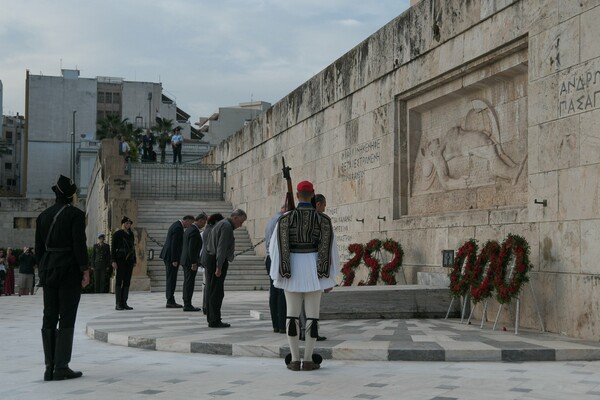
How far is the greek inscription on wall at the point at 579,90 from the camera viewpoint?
367 inches

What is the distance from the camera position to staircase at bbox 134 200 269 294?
20734mm

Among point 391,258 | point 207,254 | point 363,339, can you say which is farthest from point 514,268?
point 391,258

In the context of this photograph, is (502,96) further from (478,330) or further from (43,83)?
(43,83)

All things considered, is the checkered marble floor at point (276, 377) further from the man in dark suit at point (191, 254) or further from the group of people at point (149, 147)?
the group of people at point (149, 147)

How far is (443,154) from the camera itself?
13.7 metres

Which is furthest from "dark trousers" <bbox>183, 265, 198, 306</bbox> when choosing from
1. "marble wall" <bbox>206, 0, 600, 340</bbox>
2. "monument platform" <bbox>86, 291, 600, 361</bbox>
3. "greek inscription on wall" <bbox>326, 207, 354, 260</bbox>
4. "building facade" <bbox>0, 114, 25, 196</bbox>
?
"building facade" <bbox>0, 114, 25, 196</bbox>

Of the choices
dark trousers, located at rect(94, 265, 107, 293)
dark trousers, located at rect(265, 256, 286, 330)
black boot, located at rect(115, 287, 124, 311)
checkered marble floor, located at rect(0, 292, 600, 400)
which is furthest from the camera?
dark trousers, located at rect(94, 265, 107, 293)

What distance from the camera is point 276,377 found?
23.4ft

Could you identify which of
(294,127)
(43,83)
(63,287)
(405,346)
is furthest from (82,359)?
(43,83)

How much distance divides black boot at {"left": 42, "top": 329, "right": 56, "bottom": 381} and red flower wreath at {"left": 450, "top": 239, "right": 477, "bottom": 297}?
5680mm

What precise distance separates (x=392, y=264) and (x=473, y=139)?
9.40 ft

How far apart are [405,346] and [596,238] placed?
2.79m

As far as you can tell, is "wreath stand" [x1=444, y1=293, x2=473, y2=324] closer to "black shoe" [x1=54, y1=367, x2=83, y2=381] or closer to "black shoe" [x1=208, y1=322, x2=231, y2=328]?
"black shoe" [x1=208, y1=322, x2=231, y2=328]

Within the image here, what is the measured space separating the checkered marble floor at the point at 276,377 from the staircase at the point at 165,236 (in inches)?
323
